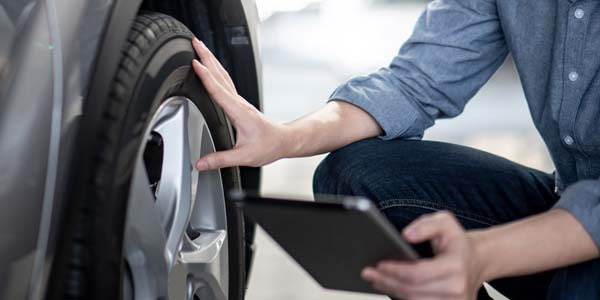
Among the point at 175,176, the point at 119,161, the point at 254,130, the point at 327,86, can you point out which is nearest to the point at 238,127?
the point at 254,130

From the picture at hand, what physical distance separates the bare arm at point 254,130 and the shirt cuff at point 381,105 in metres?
0.05

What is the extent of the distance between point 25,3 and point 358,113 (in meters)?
0.71

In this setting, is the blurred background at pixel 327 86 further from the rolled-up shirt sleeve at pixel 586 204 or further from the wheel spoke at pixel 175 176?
the rolled-up shirt sleeve at pixel 586 204

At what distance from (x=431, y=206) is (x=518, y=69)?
11.5 inches

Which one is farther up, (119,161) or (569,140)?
(119,161)

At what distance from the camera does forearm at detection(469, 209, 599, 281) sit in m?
1.11

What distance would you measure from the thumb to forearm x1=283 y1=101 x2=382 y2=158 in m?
0.10

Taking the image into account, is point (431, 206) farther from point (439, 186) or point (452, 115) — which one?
point (452, 115)

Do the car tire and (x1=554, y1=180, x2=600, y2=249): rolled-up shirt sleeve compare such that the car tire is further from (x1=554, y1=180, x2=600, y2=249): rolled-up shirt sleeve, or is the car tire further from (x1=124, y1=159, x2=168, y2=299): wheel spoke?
(x1=554, y1=180, x2=600, y2=249): rolled-up shirt sleeve

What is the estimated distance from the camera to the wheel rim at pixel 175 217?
1.24m

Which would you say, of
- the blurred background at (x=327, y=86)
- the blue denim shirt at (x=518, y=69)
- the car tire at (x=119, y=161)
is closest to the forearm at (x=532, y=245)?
the blue denim shirt at (x=518, y=69)

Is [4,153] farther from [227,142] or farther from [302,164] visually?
[302,164]

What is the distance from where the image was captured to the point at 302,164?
140 inches

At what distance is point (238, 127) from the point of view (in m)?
1.45
